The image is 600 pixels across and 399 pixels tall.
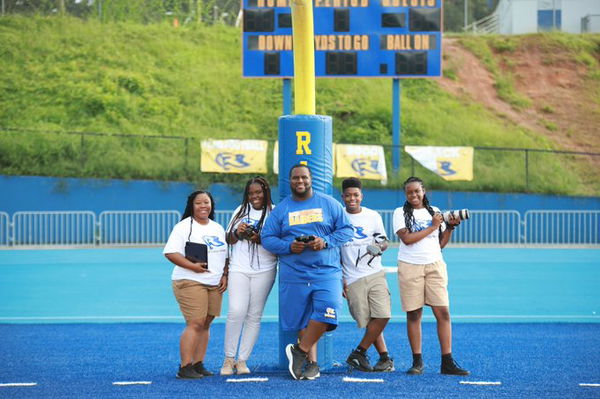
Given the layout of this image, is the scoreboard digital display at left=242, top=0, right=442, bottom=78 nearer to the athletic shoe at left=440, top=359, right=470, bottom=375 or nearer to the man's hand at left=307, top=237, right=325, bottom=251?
the athletic shoe at left=440, top=359, right=470, bottom=375

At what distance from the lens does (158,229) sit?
2455 centimetres

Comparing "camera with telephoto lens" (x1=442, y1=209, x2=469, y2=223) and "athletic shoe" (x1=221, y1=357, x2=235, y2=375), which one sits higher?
"camera with telephoto lens" (x1=442, y1=209, x2=469, y2=223)

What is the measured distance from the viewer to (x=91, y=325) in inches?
464

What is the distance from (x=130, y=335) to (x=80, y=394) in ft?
12.0

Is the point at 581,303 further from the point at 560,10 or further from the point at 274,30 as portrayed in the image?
the point at 560,10

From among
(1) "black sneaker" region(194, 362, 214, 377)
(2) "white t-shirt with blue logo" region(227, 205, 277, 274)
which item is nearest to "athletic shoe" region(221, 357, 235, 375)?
(1) "black sneaker" region(194, 362, 214, 377)

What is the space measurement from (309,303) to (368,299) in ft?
2.68

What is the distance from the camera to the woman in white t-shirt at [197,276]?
8.08 meters

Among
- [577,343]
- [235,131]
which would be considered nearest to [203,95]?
[235,131]

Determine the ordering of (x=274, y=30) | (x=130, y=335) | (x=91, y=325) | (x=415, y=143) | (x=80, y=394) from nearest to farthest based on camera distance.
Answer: (x=80, y=394) < (x=130, y=335) < (x=91, y=325) < (x=274, y=30) < (x=415, y=143)

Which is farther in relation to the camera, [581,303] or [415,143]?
[415,143]

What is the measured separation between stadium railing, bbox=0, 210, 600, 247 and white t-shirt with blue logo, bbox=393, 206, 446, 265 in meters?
15.9

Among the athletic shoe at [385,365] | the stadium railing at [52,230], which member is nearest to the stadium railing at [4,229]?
the stadium railing at [52,230]

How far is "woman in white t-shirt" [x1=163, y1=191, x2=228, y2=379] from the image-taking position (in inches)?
318
